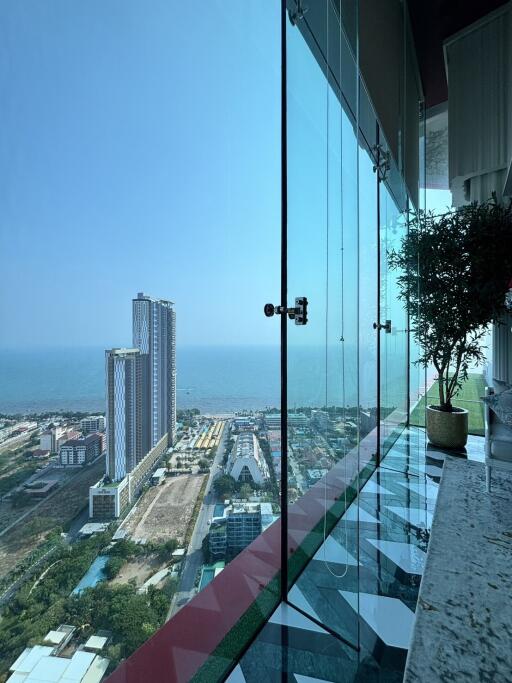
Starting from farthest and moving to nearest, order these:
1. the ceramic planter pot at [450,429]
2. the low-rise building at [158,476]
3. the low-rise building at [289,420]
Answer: the ceramic planter pot at [450,429], the low-rise building at [289,420], the low-rise building at [158,476]

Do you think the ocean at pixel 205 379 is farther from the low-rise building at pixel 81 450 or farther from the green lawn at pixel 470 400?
the green lawn at pixel 470 400

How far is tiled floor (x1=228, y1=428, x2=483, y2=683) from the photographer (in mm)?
1173

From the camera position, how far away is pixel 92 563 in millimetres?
797

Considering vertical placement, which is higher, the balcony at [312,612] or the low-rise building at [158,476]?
the low-rise building at [158,476]

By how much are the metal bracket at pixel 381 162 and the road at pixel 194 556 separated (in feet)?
8.90

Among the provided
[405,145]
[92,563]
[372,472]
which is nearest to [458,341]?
[372,472]

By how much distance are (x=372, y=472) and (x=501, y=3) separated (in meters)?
4.71

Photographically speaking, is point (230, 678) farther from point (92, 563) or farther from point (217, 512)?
point (92, 563)

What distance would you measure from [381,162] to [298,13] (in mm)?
1611

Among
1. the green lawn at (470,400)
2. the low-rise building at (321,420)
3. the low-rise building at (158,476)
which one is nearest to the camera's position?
the low-rise building at (158,476)

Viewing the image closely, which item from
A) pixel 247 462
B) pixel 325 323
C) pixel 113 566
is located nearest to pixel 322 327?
pixel 325 323

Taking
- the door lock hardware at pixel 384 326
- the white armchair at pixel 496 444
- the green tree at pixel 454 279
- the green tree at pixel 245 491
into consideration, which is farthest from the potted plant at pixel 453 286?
the green tree at pixel 245 491

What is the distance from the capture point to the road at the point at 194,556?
3.50 feet

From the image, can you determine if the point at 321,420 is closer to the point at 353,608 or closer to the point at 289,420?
the point at 289,420
